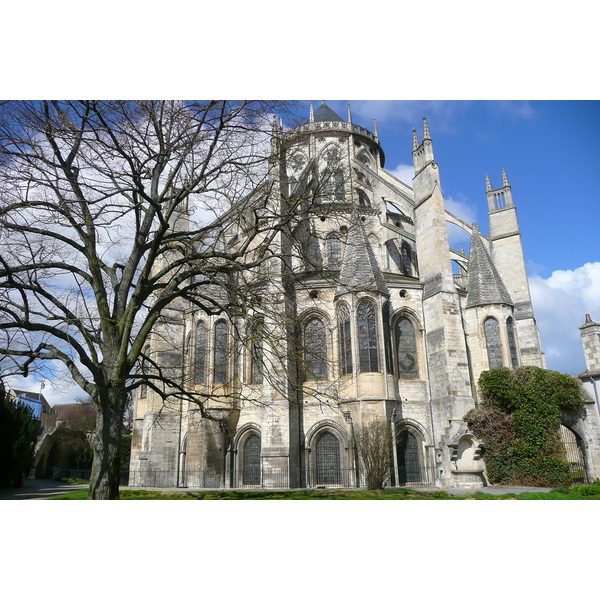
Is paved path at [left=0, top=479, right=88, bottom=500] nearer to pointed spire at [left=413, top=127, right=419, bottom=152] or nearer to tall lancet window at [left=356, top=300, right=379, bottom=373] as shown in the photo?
tall lancet window at [left=356, top=300, right=379, bottom=373]

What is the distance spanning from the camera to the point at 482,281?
22250mm

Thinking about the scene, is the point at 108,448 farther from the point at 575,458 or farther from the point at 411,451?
the point at 575,458

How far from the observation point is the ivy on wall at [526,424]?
53.6 feet

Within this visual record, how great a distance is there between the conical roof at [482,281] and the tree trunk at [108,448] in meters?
17.0

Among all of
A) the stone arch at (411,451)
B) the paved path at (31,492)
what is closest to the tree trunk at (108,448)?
the paved path at (31,492)

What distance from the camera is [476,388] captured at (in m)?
21.0

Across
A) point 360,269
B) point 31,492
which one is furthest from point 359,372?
point 31,492

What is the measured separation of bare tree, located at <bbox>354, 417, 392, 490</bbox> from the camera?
15.9 m

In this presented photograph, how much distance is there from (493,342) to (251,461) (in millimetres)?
11477

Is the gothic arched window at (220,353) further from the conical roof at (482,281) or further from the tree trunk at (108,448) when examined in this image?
the tree trunk at (108,448)

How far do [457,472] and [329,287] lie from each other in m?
8.65
